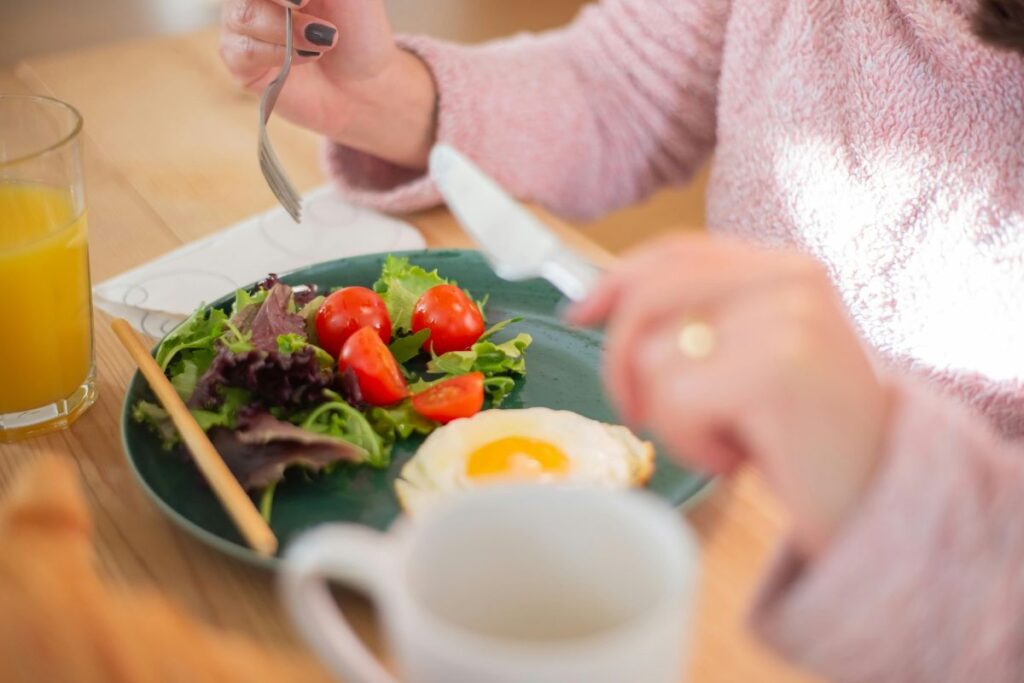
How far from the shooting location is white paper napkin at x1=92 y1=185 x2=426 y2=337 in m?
1.00

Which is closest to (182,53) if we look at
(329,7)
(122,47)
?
(122,47)

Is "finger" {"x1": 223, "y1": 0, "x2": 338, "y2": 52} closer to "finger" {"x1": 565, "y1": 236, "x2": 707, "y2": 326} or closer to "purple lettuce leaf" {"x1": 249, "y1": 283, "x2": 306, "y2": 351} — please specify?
"purple lettuce leaf" {"x1": 249, "y1": 283, "x2": 306, "y2": 351}

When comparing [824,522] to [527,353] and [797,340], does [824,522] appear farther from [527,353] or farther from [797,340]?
[527,353]

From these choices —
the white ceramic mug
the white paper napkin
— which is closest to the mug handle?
the white ceramic mug

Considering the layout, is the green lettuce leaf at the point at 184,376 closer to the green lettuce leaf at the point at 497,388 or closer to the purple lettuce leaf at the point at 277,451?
the purple lettuce leaf at the point at 277,451

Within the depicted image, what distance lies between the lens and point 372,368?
2.74ft

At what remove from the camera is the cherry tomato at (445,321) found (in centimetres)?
91

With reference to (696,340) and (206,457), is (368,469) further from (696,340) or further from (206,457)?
(696,340)

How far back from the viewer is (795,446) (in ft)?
1.60

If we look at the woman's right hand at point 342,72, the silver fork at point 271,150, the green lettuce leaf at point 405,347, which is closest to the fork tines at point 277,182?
the silver fork at point 271,150

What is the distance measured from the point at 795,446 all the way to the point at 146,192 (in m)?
0.95

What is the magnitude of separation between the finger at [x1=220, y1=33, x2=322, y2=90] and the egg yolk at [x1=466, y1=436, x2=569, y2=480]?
1.58 ft

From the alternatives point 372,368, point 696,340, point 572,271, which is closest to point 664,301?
point 696,340

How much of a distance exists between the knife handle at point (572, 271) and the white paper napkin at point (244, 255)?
0.51 m
